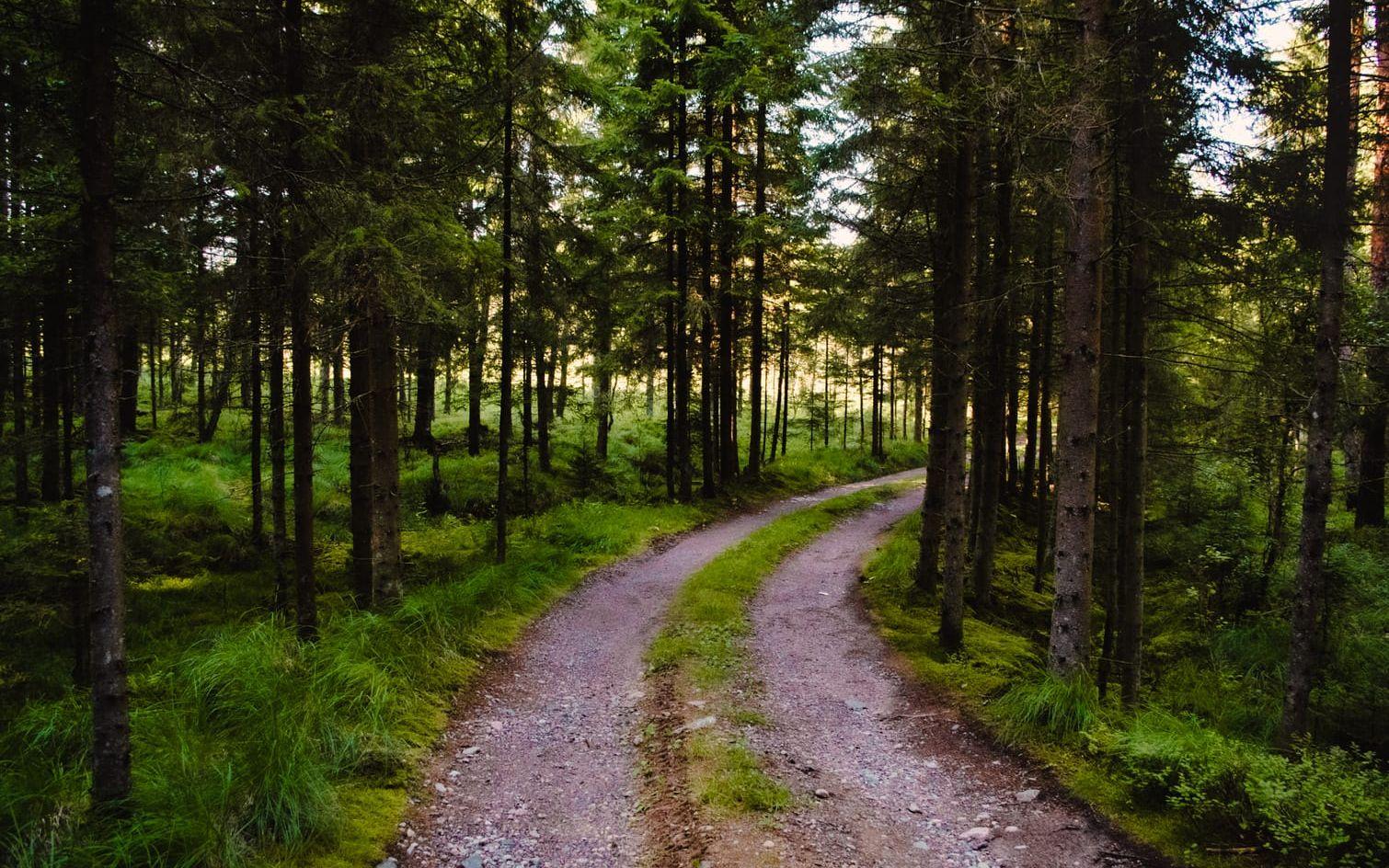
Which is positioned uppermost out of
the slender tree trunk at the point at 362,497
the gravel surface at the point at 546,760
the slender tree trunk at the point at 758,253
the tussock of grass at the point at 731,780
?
the slender tree trunk at the point at 758,253

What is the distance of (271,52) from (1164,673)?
16.8 m

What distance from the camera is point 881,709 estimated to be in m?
7.42

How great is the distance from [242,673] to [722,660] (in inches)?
211

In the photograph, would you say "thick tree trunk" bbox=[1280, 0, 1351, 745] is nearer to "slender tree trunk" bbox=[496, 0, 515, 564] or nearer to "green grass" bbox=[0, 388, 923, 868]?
"green grass" bbox=[0, 388, 923, 868]

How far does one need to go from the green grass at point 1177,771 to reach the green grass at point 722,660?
2.54 metres

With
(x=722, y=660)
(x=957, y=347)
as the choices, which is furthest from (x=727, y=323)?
(x=722, y=660)

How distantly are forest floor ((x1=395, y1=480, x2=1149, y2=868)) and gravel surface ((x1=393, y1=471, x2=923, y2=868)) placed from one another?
0.06ft

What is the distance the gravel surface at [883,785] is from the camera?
15.5ft

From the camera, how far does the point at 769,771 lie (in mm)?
5762

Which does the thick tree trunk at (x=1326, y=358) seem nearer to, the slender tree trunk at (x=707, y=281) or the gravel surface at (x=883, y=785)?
the gravel surface at (x=883, y=785)

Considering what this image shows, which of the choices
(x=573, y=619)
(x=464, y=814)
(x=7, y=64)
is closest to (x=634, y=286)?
(x=573, y=619)

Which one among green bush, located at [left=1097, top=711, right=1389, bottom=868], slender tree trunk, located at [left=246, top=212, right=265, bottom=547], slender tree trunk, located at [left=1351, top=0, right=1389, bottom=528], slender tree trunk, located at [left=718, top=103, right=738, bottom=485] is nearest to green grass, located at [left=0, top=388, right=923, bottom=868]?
slender tree trunk, located at [left=246, top=212, right=265, bottom=547]

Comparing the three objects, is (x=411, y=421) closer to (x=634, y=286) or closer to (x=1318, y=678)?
(x=634, y=286)

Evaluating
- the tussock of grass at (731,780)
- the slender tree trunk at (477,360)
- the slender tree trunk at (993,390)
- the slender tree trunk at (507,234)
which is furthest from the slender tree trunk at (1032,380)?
the slender tree trunk at (477,360)
